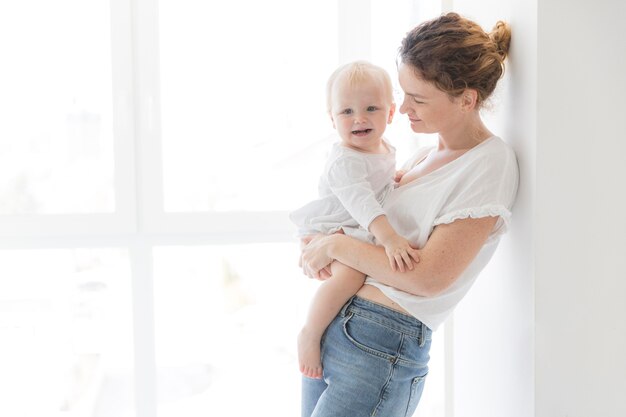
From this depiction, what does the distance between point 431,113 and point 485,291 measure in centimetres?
54

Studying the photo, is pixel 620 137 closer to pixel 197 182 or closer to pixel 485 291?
pixel 485 291

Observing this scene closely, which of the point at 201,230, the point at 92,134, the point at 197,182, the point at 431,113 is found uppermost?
the point at 431,113

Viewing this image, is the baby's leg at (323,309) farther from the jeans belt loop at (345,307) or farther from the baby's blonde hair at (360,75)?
the baby's blonde hair at (360,75)

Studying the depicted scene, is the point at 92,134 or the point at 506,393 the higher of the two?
the point at 92,134

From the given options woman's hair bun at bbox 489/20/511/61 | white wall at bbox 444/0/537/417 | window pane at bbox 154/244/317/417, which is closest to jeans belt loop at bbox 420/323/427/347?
white wall at bbox 444/0/537/417

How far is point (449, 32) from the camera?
4.56ft

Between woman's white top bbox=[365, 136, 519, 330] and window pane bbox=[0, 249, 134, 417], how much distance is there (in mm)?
1206

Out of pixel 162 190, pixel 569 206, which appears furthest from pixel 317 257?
pixel 162 190

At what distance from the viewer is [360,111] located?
5.01 ft

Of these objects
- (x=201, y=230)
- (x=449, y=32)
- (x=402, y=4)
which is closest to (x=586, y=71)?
(x=449, y=32)

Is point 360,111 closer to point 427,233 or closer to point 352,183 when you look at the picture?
point 352,183

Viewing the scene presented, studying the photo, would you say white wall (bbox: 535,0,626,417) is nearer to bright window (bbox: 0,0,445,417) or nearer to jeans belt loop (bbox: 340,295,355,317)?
jeans belt loop (bbox: 340,295,355,317)

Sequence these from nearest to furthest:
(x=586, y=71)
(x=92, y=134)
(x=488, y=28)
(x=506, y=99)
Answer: (x=586, y=71)
(x=506, y=99)
(x=488, y=28)
(x=92, y=134)

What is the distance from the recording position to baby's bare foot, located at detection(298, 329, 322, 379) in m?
1.50
